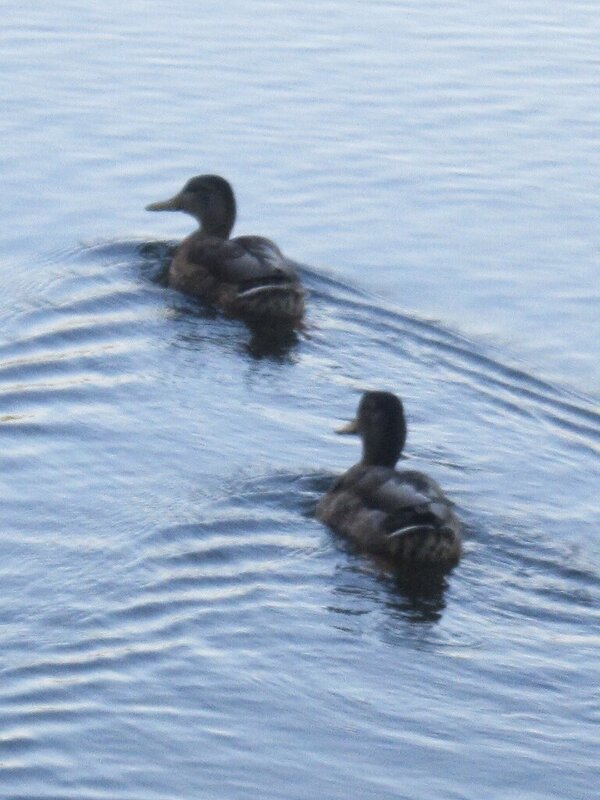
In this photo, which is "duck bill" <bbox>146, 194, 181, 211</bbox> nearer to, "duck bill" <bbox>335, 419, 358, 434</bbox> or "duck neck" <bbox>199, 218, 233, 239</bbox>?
"duck neck" <bbox>199, 218, 233, 239</bbox>

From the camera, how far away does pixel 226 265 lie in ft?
50.1

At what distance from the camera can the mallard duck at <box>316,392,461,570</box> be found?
10.8 m

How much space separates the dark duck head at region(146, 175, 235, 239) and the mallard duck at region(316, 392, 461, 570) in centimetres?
451

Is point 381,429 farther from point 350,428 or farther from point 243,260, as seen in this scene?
point 243,260

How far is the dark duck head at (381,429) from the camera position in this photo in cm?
1161

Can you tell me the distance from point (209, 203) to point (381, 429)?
4942mm

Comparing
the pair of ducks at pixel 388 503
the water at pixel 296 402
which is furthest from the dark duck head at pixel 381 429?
the water at pixel 296 402

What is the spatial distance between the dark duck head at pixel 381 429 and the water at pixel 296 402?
1.43 ft

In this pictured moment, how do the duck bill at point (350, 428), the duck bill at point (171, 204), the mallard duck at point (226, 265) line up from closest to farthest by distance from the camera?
1. the duck bill at point (350, 428)
2. the mallard duck at point (226, 265)
3. the duck bill at point (171, 204)

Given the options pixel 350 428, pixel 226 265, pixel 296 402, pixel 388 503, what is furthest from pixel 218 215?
pixel 388 503

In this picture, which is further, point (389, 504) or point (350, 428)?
point (350, 428)

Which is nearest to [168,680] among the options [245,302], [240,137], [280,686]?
[280,686]

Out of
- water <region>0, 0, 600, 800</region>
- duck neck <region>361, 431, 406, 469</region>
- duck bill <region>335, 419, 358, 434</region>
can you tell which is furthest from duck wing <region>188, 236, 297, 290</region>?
duck neck <region>361, 431, 406, 469</region>

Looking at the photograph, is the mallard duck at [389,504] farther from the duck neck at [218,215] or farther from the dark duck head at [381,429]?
the duck neck at [218,215]
